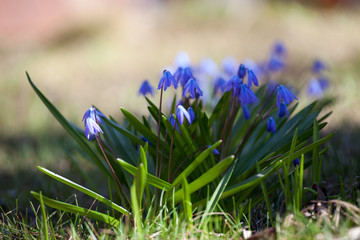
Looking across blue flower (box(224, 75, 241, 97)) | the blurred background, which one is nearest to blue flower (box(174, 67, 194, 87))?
blue flower (box(224, 75, 241, 97))

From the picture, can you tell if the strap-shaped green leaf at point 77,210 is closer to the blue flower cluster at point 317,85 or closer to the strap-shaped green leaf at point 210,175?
the strap-shaped green leaf at point 210,175

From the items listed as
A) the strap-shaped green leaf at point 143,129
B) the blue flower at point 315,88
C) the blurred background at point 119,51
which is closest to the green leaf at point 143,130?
the strap-shaped green leaf at point 143,129

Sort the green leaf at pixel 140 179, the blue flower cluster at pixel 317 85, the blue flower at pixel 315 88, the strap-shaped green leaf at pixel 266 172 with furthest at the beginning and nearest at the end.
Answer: the blue flower at pixel 315 88
the blue flower cluster at pixel 317 85
the strap-shaped green leaf at pixel 266 172
the green leaf at pixel 140 179

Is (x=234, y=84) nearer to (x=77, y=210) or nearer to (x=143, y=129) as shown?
(x=143, y=129)

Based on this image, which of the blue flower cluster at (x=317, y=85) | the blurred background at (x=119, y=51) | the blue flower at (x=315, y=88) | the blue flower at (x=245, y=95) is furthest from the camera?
the blurred background at (x=119, y=51)

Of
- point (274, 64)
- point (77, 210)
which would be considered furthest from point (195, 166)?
point (274, 64)

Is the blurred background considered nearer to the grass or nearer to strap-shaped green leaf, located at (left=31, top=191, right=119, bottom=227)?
the grass

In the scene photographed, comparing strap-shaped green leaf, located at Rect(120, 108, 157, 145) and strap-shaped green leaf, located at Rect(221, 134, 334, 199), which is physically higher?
strap-shaped green leaf, located at Rect(120, 108, 157, 145)
